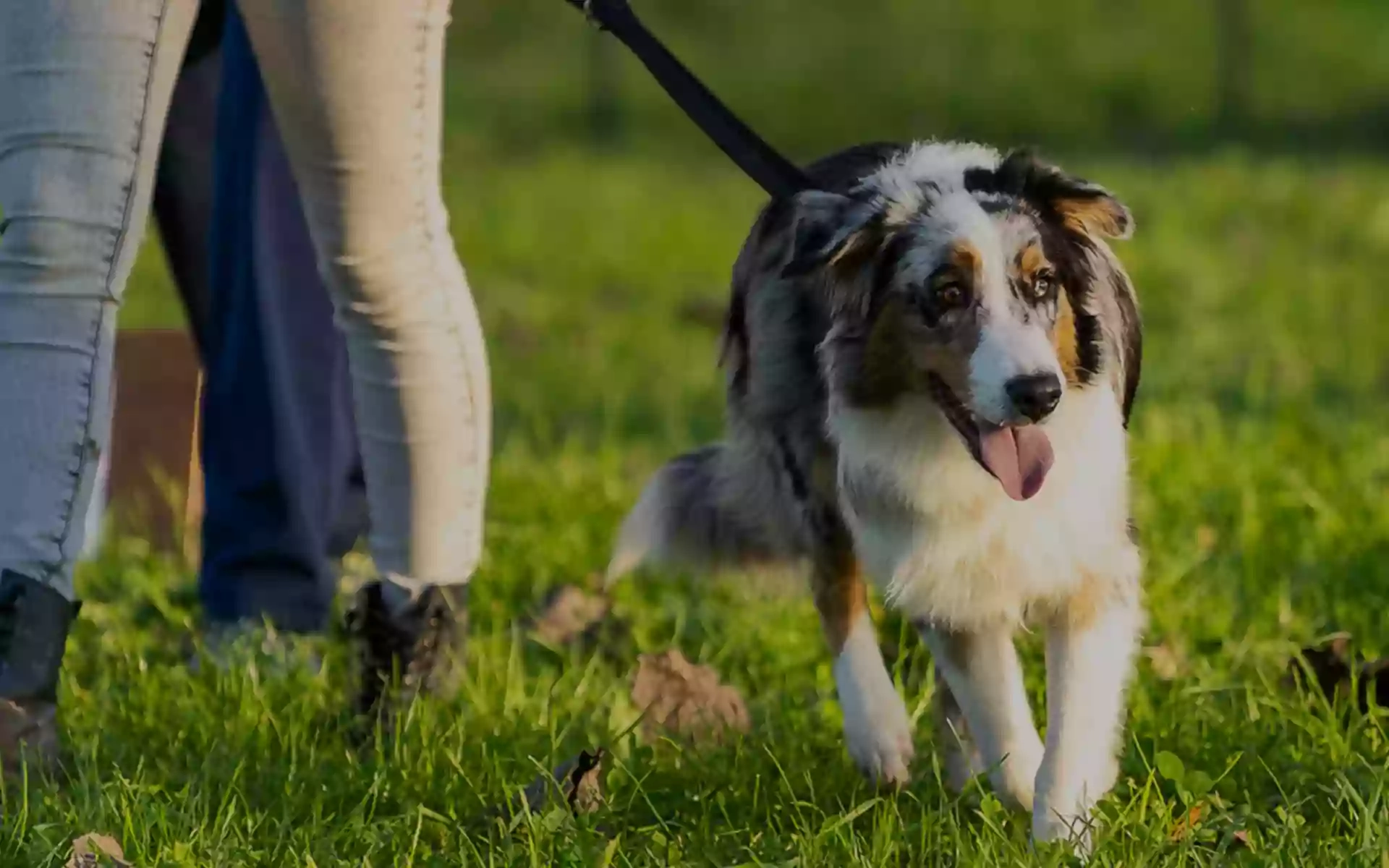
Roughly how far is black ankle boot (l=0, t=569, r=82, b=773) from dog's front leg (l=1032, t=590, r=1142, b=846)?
56.0 inches

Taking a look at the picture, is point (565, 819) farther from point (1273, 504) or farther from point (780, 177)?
point (1273, 504)

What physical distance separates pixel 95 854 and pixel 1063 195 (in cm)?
161

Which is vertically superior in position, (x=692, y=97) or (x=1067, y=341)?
(x=692, y=97)

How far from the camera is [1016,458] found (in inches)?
107

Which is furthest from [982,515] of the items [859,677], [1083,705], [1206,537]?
[1206,537]

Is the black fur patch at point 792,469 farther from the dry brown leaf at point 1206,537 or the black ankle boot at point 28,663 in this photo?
the dry brown leaf at point 1206,537

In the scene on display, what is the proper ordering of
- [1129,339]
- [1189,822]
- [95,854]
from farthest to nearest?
1. [1129,339]
2. [1189,822]
3. [95,854]

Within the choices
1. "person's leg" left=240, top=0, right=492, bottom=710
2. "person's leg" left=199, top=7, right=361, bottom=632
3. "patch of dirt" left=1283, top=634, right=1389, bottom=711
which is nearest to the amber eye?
"person's leg" left=240, top=0, right=492, bottom=710

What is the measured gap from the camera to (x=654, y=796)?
2928mm

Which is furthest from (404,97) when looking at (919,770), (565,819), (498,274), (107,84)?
(498,274)

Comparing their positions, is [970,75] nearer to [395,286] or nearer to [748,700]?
[748,700]

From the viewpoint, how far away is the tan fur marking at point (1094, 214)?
2902mm

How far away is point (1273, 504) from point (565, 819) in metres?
2.48

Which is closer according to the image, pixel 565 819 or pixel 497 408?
pixel 565 819
